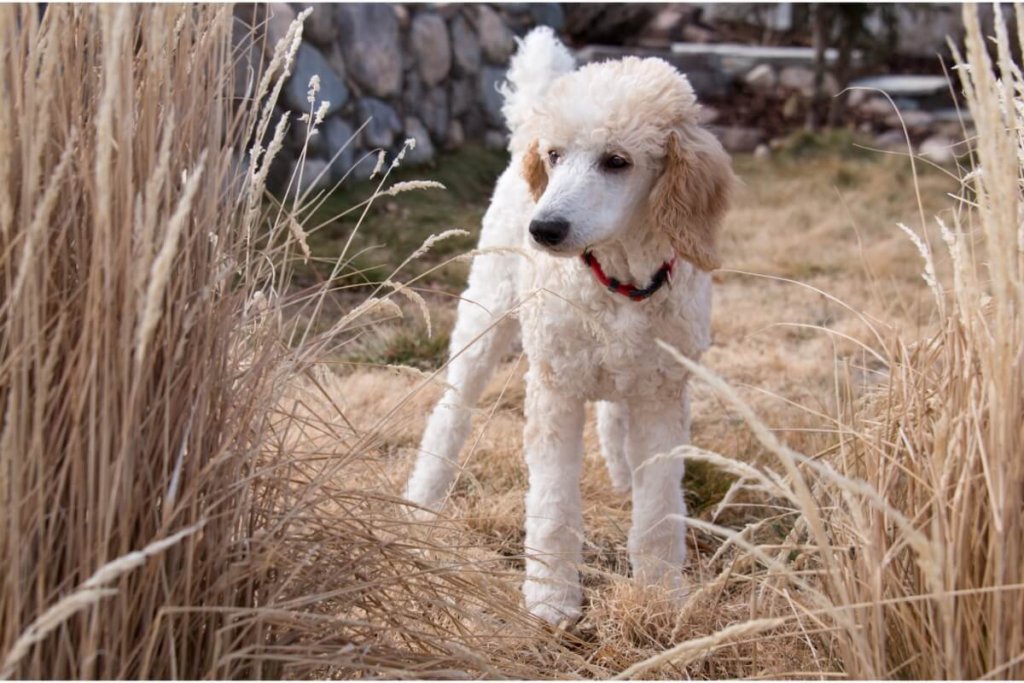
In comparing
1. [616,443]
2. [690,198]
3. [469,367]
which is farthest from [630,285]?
[616,443]

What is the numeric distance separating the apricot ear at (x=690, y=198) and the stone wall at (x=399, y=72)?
432cm

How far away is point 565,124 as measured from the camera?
9.63ft

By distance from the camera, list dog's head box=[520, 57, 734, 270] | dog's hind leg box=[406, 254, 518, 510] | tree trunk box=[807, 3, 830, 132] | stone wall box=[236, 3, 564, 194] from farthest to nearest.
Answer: tree trunk box=[807, 3, 830, 132] < stone wall box=[236, 3, 564, 194] < dog's hind leg box=[406, 254, 518, 510] < dog's head box=[520, 57, 734, 270]

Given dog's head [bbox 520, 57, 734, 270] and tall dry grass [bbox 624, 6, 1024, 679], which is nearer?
tall dry grass [bbox 624, 6, 1024, 679]

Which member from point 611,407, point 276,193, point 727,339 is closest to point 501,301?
point 611,407

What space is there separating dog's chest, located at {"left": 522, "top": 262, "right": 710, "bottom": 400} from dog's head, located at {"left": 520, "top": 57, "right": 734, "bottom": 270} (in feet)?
0.57

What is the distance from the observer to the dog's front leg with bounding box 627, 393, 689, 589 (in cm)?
A: 303

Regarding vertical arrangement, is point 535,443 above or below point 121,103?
below

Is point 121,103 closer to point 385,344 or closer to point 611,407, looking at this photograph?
point 611,407

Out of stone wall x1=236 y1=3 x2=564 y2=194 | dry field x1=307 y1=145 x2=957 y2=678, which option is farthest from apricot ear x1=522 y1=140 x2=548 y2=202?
stone wall x1=236 y1=3 x2=564 y2=194

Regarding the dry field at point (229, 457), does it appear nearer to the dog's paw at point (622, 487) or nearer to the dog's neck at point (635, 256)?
the dog's neck at point (635, 256)

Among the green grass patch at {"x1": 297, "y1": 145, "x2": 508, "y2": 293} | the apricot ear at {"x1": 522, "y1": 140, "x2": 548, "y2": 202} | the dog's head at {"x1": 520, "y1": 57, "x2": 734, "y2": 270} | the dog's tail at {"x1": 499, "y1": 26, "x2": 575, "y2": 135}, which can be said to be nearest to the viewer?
the dog's head at {"x1": 520, "y1": 57, "x2": 734, "y2": 270}

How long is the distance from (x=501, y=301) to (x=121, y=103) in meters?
1.96

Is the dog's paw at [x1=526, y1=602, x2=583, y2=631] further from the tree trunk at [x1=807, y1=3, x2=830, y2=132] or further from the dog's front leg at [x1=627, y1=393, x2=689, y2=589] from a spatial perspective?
the tree trunk at [x1=807, y1=3, x2=830, y2=132]
